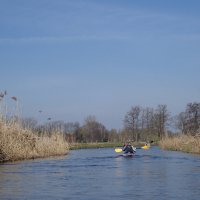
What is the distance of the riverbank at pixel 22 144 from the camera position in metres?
26.8

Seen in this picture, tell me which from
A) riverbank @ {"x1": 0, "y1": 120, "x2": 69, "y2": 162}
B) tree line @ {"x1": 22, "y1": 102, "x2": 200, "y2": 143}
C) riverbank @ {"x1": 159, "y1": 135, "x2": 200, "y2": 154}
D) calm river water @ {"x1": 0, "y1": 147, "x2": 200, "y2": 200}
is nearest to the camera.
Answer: calm river water @ {"x1": 0, "y1": 147, "x2": 200, "y2": 200}

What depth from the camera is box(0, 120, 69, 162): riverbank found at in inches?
1053

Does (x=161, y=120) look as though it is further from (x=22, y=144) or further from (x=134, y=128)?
(x=22, y=144)

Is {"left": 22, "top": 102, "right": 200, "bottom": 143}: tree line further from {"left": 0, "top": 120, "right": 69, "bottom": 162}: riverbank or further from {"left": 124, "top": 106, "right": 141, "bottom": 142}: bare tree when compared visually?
{"left": 0, "top": 120, "right": 69, "bottom": 162}: riverbank

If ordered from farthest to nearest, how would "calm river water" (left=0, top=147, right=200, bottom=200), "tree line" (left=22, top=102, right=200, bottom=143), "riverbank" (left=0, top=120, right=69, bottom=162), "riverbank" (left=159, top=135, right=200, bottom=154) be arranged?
"tree line" (left=22, top=102, right=200, bottom=143), "riverbank" (left=159, top=135, right=200, bottom=154), "riverbank" (left=0, top=120, right=69, bottom=162), "calm river water" (left=0, top=147, right=200, bottom=200)

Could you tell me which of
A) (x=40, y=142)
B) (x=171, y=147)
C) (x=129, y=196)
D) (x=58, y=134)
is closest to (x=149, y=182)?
(x=129, y=196)

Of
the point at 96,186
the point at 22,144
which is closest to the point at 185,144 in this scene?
the point at 22,144

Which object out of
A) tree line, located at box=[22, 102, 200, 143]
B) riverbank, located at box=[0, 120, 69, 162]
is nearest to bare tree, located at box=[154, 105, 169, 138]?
tree line, located at box=[22, 102, 200, 143]

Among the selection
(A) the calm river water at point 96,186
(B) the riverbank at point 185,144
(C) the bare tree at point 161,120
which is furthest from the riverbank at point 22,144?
(C) the bare tree at point 161,120

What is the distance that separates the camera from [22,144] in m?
29.1

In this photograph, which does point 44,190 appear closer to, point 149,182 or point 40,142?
point 149,182

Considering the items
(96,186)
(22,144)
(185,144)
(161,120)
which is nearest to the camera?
(96,186)

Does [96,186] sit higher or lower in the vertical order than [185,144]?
lower

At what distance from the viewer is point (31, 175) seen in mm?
19641
